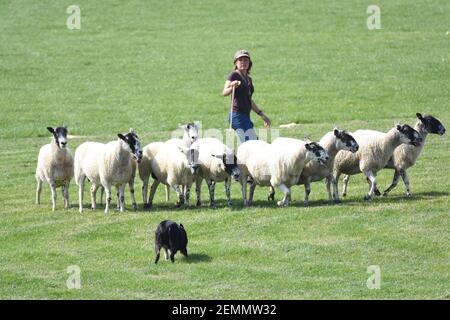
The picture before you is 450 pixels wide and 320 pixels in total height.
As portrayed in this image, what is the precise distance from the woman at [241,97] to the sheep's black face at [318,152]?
7.73ft

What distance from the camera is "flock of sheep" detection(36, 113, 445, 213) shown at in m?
21.0

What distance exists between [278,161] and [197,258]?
391 centimetres

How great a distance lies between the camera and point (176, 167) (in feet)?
70.8

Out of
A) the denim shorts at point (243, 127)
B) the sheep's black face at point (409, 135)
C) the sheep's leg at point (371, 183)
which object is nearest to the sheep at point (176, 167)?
the denim shorts at point (243, 127)

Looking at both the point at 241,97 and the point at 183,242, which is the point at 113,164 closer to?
the point at 241,97

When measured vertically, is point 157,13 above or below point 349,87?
above

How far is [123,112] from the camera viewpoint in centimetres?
3928

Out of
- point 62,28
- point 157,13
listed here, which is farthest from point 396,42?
point 62,28

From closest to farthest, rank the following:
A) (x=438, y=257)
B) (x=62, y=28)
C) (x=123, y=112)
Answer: (x=438, y=257)
(x=123, y=112)
(x=62, y=28)

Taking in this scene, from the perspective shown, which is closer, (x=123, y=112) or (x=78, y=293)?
(x=78, y=293)

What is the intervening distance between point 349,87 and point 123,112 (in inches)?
382

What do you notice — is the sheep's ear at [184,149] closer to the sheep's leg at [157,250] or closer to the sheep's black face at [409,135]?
the sheep's leg at [157,250]

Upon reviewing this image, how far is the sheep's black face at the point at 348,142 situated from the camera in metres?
21.2

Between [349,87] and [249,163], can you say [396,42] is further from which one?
[249,163]
